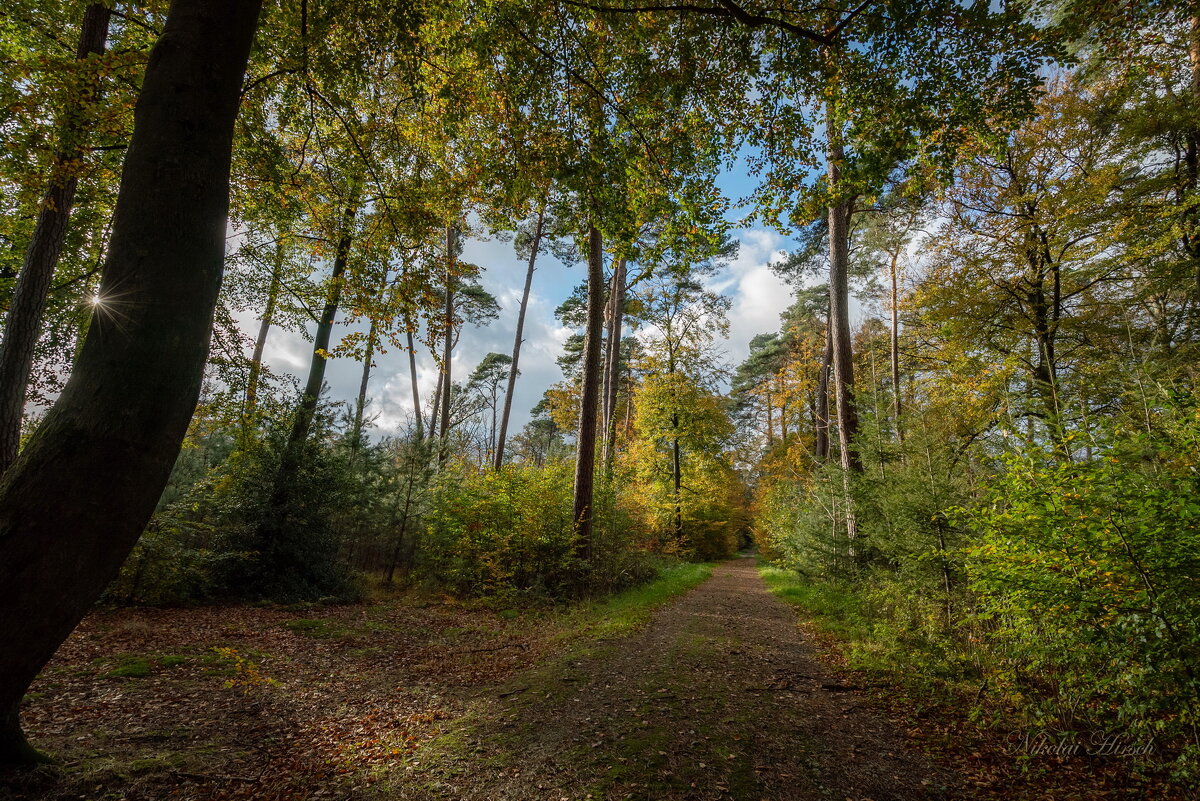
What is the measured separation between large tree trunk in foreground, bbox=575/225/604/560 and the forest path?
448 centimetres

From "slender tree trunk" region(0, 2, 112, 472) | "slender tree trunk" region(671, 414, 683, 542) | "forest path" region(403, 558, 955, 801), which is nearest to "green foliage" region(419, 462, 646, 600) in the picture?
"forest path" region(403, 558, 955, 801)

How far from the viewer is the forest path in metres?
3.13

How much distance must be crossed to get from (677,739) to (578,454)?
7.45 m

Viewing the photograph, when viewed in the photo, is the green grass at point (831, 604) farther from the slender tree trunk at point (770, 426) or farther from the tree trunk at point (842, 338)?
the slender tree trunk at point (770, 426)

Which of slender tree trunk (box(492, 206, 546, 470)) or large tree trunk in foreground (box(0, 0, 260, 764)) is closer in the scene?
large tree trunk in foreground (box(0, 0, 260, 764))

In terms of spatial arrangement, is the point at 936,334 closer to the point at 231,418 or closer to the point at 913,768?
the point at 913,768

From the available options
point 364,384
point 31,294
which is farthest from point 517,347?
point 31,294

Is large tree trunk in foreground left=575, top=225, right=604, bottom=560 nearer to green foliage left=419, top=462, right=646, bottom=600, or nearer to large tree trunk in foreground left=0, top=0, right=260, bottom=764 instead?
green foliage left=419, top=462, right=646, bottom=600

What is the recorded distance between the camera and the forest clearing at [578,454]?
2529 mm

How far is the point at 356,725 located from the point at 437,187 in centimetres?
661

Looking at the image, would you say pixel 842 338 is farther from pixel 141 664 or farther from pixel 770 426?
pixel 770 426

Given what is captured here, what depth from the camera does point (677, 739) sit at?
3723 mm

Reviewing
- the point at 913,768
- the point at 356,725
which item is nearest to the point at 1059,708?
the point at 913,768

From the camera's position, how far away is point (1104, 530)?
335 centimetres
